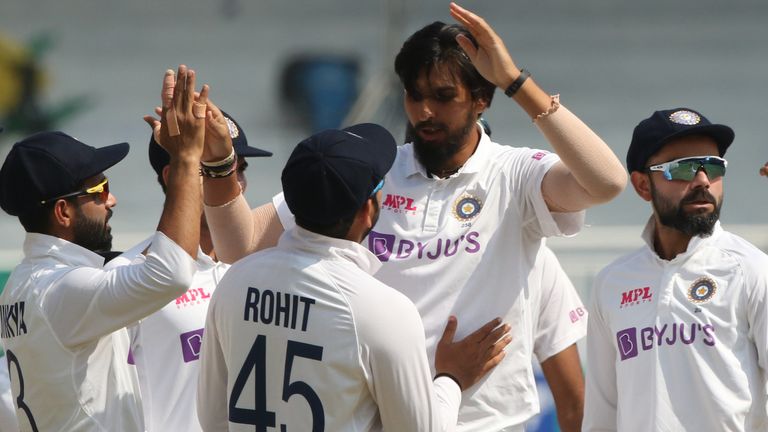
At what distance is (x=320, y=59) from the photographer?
11711 millimetres

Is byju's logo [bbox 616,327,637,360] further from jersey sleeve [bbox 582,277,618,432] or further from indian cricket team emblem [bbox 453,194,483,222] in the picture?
indian cricket team emblem [bbox 453,194,483,222]

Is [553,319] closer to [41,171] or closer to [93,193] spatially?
[93,193]

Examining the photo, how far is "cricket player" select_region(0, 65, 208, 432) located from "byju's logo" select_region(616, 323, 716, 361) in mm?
1325

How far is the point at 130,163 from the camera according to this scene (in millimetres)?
11125

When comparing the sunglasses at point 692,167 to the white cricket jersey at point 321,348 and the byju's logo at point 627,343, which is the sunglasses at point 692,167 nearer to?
the byju's logo at point 627,343

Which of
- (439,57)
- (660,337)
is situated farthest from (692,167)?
(439,57)

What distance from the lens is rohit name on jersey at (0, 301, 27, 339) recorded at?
2961 millimetres

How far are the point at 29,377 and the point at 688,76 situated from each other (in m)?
10.1

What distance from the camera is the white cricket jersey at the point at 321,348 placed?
2.50 m

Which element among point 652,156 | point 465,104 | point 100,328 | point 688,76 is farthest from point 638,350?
point 688,76

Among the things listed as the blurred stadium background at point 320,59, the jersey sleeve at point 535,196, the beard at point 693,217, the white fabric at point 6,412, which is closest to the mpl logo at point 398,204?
the jersey sleeve at point 535,196

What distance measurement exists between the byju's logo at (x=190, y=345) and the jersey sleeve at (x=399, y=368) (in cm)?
112

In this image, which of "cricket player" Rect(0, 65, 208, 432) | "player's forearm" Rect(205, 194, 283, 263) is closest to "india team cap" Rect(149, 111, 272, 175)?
"player's forearm" Rect(205, 194, 283, 263)

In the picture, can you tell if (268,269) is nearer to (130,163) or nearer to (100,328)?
(100,328)
